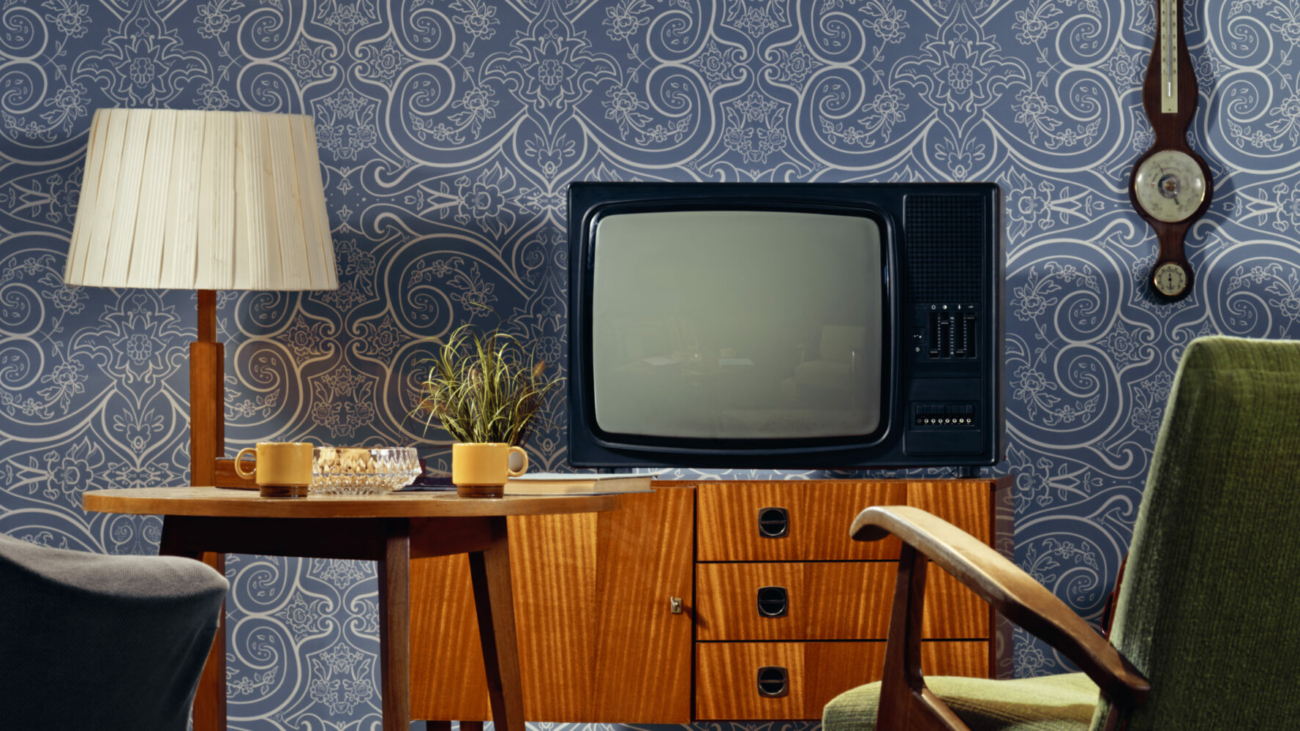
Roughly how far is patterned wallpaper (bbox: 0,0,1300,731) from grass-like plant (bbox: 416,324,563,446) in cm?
5

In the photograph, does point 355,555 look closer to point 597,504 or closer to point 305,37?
point 597,504

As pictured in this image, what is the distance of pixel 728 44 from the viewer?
80.8 inches

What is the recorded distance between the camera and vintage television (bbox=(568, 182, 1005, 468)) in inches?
63.7

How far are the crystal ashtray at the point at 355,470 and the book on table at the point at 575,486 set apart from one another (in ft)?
0.47

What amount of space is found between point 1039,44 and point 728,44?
2.12ft

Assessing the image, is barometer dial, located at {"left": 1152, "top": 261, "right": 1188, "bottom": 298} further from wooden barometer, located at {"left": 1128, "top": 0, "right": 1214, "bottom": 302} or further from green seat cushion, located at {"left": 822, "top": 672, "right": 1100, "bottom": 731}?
green seat cushion, located at {"left": 822, "top": 672, "right": 1100, "bottom": 731}

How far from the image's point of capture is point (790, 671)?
1548mm

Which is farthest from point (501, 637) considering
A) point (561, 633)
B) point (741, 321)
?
point (741, 321)

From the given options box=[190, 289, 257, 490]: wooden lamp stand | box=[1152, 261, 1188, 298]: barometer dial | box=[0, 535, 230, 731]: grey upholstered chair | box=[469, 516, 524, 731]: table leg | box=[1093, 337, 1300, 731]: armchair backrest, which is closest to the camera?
box=[0, 535, 230, 731]: grey upholstered chair

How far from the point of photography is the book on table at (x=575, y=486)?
1168mm

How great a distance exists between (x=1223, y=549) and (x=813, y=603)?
89 centimetres

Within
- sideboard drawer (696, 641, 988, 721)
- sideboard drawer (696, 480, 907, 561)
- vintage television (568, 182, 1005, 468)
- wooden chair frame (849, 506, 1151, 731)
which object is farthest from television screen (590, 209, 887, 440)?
wooden chair frame (849, 506, 1151, 731)

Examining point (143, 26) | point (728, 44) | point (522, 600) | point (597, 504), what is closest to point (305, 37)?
point (143, 26)

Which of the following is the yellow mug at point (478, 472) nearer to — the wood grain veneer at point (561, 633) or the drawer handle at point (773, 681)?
the wood grain veneer at point (561, 633)
